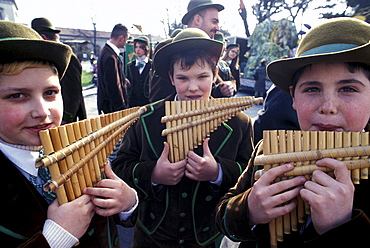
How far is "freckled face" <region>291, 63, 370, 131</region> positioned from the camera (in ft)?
3.95

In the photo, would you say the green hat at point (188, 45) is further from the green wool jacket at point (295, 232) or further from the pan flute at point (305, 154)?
the pan flute at point (305, 154)

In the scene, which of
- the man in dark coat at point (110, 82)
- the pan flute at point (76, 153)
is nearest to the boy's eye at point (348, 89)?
the pan flute at point (76, 153)

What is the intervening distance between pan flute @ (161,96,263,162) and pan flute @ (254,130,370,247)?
2.10 feet

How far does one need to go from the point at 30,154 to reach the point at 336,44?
1647 mm

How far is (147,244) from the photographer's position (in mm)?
2039

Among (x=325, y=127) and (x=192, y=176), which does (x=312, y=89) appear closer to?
(x=325, y=127)

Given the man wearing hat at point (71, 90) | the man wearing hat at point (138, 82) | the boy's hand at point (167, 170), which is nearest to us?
the boy's hand at point (167, 170)

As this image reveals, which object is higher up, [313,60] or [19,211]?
[313,60]

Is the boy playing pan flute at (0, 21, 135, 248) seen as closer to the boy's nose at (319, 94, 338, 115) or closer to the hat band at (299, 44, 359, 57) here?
the boy's nose at (319, 94, 338, 115)

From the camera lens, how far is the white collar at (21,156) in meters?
1.22

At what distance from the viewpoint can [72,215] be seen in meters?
1.17

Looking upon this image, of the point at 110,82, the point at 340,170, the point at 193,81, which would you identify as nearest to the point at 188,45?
the point at 193,81

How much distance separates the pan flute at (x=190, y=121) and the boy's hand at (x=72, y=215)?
69 centimetres

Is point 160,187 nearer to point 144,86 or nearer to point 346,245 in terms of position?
point 346,245
